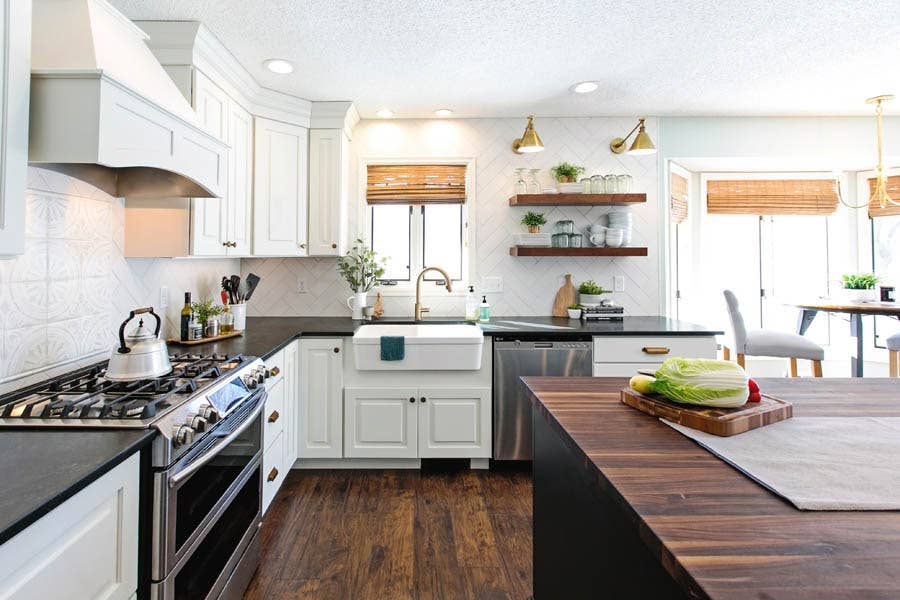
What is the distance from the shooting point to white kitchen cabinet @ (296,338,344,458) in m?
2.84

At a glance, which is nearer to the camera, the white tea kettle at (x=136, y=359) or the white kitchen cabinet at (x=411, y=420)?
the white tea kettle at (x=136, y=359)

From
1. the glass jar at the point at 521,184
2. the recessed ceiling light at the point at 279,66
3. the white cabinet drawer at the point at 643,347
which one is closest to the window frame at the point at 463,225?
the glass jar at the point at 521,184

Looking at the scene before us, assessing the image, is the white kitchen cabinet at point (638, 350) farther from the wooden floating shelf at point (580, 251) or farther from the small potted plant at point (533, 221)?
the small potted plant at point (533, 221)

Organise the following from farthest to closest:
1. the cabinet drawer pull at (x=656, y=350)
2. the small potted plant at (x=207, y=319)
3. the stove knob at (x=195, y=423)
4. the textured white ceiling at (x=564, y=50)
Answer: the cabinet drawer pull at (x=656, y=350) < the small potted plant at (x=207, y=319) < the textured white ceiling at (x=564, y=50) < the stove knob at (x=195, y=423)

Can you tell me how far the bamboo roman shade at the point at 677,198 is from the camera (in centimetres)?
382

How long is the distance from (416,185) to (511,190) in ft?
2.43

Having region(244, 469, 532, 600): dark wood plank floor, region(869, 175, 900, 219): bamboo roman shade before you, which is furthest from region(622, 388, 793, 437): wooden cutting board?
region(869, 175, 900, 219): bamboo roman shade

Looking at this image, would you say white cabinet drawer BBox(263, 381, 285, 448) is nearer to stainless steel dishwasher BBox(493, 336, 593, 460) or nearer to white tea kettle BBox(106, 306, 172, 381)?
white tea kettle BBox(106, 306, 172, 381)

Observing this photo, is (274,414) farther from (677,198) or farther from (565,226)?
(677,198)

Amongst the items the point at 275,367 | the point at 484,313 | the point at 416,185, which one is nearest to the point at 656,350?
the point at 484,313

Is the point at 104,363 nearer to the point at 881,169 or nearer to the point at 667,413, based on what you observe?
the point at 667,413

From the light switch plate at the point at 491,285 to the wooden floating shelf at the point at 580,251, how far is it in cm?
29

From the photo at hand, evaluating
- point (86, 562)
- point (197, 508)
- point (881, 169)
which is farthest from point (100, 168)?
Answer: point (881, 169)

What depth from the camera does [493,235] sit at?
3611 millimetres
